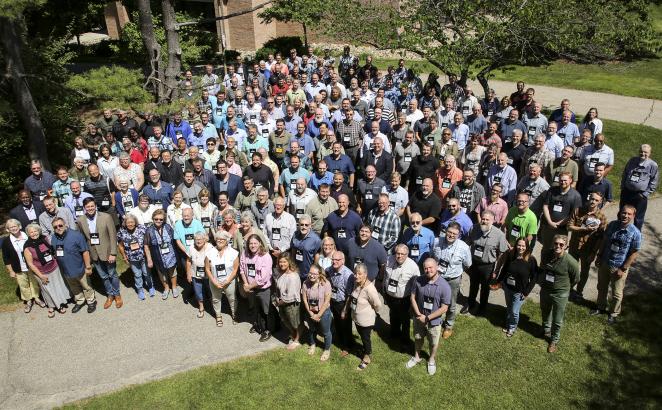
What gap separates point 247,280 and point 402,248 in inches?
89.7

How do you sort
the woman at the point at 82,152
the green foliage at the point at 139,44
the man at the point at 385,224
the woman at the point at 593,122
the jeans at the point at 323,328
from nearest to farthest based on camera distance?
1. the jeans at the point at 323,328
2. the man at the point at 385,224
3. the woman at the point at 82,152
4. the woman at the point at 593,122
5. the green foliage at the point at 139,44

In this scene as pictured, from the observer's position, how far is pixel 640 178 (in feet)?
27.9

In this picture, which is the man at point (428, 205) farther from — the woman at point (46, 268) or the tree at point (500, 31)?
the woman at point (46, 268)

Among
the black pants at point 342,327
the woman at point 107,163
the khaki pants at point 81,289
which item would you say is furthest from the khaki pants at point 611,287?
the woman at point 107,163

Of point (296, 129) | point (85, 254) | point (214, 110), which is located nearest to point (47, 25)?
point (214, 110)

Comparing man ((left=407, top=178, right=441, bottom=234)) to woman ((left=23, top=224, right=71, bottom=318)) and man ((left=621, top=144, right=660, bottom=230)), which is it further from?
woman ((left=23, top=224, right=71, bottom=318))

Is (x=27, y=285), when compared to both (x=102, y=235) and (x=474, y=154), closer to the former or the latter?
(x=102, y=235)

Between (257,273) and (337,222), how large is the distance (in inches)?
55.7

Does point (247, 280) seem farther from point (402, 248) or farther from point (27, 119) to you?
point (27, 119)

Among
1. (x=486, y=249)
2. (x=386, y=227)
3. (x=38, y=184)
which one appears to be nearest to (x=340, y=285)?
(x=386, y=227)

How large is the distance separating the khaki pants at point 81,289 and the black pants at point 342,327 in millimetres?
4149

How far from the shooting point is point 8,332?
7805 millimetres

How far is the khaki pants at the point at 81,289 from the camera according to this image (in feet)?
25.9

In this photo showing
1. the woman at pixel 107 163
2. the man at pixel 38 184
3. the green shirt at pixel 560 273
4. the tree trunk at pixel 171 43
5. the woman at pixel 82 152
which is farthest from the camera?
the tree trunk at pixel 171 43
